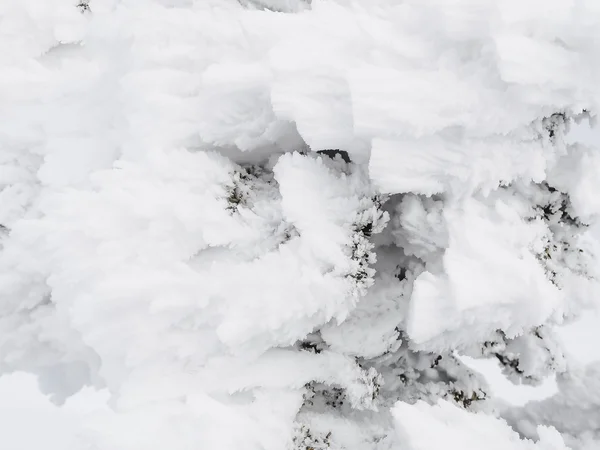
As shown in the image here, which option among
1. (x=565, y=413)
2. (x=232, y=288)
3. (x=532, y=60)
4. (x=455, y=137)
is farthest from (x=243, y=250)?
(x=565, y=413)

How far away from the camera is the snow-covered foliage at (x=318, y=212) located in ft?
6.23

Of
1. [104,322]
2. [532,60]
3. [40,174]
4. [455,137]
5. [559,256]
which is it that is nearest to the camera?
[532,60]

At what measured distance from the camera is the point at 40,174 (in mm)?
2889

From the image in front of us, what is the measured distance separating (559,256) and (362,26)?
1.38 m

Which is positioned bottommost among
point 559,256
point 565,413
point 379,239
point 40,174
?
point 565,413

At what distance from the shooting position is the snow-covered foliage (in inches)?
74.7

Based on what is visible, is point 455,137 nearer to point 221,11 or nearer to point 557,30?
point 557,30

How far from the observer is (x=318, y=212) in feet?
7.07

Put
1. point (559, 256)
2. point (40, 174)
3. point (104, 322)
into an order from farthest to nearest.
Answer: point (40, 174)
point (559, 256)
point (104, 322)

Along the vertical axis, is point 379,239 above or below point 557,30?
below

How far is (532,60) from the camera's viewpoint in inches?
71.3

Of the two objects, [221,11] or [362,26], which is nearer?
[362,26]

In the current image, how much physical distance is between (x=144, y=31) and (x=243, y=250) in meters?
1.13

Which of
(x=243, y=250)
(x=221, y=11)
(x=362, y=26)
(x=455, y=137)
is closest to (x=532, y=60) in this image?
(x=455, y=137)
